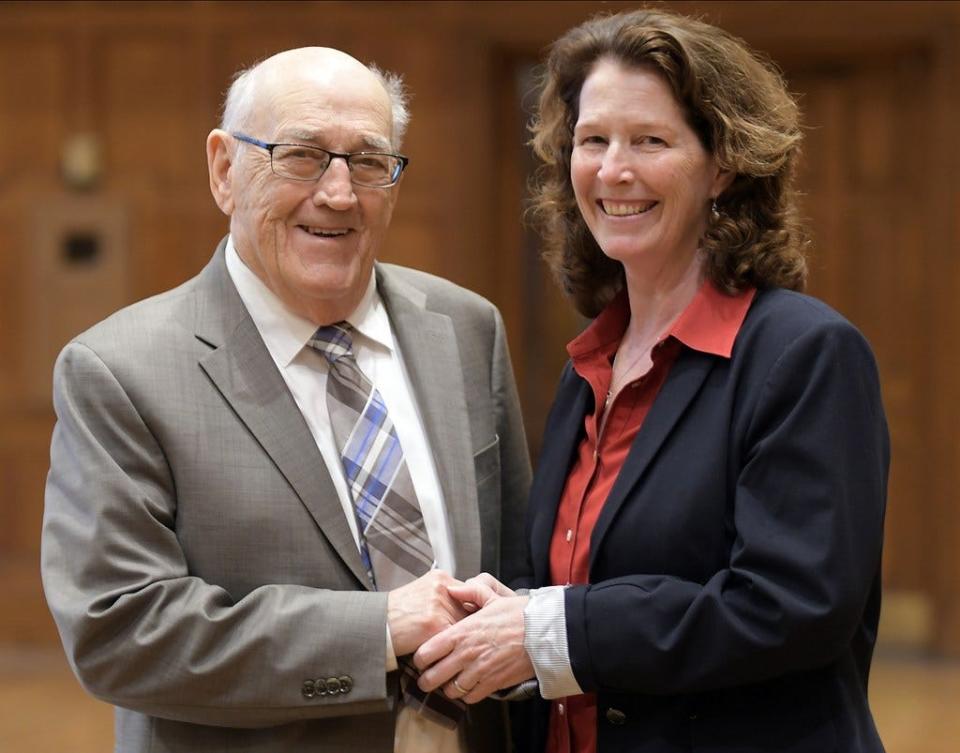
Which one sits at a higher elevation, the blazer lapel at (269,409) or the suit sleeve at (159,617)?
the blazer lapel at (269,409)

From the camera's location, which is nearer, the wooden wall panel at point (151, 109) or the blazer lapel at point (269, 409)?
the blazer lapel at point (269, 409)

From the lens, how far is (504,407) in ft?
8.75

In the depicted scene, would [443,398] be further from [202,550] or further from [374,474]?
[202,550]

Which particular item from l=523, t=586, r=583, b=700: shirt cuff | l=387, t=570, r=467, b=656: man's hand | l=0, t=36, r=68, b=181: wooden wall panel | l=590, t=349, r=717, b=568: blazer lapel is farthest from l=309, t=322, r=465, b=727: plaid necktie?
l=0, t=36, r=68, b=181: wooden wall panel

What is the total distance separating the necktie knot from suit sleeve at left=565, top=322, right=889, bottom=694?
2.32 ft

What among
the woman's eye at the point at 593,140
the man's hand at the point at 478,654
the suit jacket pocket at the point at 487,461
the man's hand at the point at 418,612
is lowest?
the man's hand at the point at 478,654

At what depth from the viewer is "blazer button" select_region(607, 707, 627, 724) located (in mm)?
2162

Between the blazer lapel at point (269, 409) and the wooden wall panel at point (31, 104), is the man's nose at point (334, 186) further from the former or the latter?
the wooden wall panel at point (31, 104)

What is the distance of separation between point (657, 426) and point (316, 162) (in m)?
0.77

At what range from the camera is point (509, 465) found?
2697 mm

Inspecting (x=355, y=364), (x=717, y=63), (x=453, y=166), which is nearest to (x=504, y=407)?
(x=355, y=364)

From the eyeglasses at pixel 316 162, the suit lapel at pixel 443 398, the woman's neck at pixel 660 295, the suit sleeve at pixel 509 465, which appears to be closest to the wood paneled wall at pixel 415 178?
the suit sleeve at pixel 509 465

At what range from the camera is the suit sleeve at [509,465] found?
2662mm

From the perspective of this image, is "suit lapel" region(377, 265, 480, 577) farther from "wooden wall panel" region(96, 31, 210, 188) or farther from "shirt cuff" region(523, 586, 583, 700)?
"wooden wall panel" region(96, 31, 210, 188)
